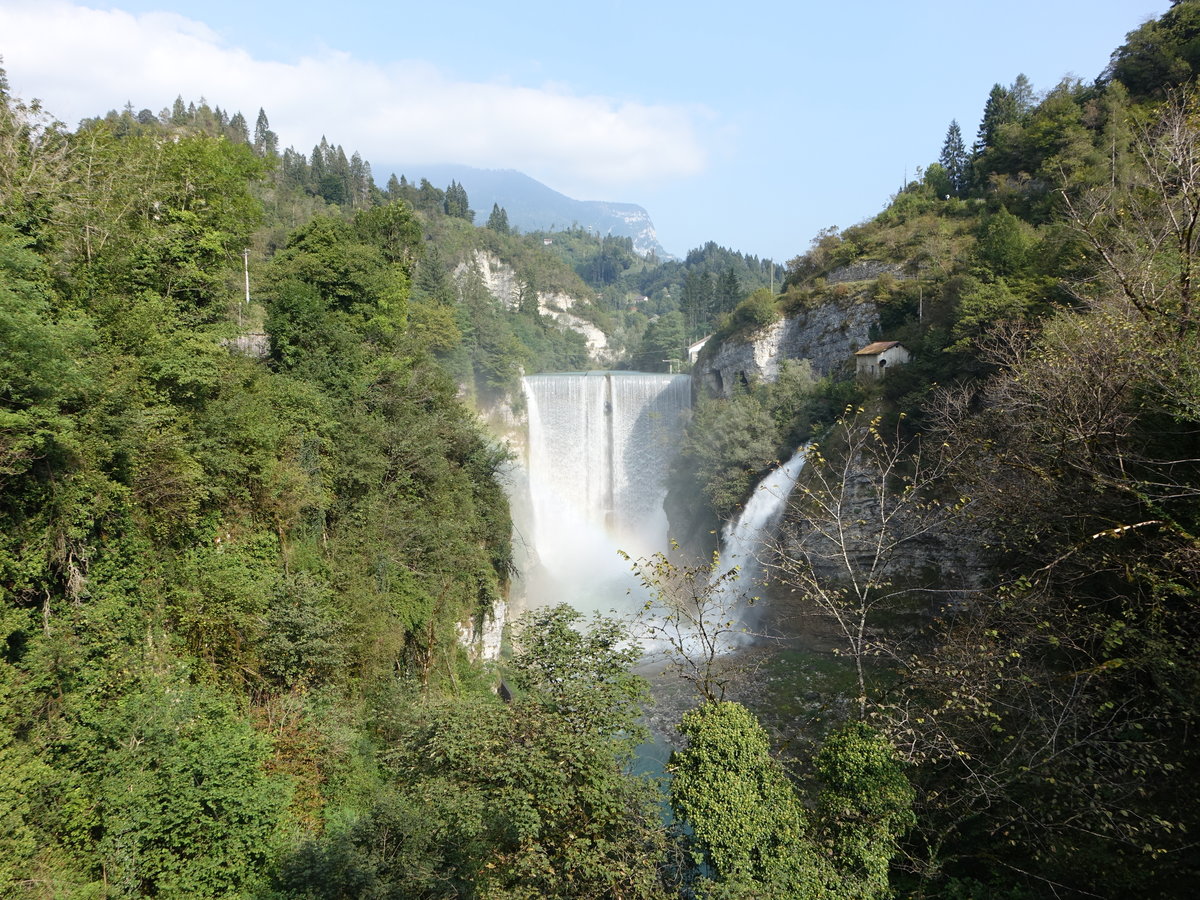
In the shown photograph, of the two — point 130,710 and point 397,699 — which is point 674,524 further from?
point 130,710

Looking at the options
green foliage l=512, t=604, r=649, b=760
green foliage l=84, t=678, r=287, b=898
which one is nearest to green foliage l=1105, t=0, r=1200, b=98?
green foliage l=512, t=604, r=649, b=760

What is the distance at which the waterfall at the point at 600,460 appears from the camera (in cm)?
4088

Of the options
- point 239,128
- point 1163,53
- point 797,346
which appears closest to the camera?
point 1163,53

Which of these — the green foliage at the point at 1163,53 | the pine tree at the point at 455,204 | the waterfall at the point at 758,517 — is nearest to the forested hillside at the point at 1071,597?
the waterfall at the point at 758,517

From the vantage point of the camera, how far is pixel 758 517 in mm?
26969

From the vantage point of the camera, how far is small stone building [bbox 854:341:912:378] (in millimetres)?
25078

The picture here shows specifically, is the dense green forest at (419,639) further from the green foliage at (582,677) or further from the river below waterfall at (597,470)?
the river below waterfall at (597,470)

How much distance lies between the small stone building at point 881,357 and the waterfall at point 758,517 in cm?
375

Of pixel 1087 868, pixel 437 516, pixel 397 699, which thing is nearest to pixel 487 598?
pixel 437 516

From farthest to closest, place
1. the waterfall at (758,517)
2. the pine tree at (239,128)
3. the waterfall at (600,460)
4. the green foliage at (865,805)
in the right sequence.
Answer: the pine tree at (239,128)
the waterfall at (600,460)
the waterfall at (758,517)
the green foliage at (865,805)

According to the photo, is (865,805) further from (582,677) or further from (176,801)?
(176,801)

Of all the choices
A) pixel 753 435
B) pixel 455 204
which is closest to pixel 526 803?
pixel 753 435

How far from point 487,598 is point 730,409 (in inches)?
617

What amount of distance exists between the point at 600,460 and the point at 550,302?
39.8 meters
